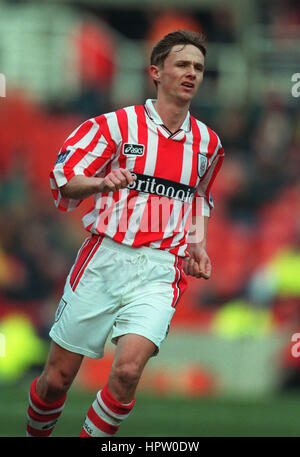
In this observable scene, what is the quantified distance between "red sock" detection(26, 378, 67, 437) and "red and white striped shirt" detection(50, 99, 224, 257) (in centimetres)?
92

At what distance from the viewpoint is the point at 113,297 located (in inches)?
190

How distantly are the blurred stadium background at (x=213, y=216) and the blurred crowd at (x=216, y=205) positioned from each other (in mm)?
20

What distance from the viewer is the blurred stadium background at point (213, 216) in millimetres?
9922

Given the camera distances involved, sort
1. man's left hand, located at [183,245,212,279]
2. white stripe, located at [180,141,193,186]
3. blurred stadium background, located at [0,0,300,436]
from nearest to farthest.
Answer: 1. white stripe, located at [180,141,193,186]
2. man's left hand, located at [183,245,212,279]
3. blurred stadium background, located at [0,0,300,436]

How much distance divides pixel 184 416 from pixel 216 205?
194 inches

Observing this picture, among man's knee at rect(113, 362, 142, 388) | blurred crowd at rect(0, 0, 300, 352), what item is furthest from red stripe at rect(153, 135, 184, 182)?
blurred crowd at rect(0, 0, 300, 352)

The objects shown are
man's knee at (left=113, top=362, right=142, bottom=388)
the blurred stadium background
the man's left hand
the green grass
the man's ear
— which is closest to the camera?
man's knee at (left=113, top=362, right=142, bottom=388)

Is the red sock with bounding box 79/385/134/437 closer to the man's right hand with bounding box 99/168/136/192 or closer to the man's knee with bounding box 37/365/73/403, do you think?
the man's knee with bounding box 37/365/73/403

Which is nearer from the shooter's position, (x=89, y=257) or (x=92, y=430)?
(x=92, y=430)

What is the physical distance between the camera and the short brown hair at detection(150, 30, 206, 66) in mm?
4949

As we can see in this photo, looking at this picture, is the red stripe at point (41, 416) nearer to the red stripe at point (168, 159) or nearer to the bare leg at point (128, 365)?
the bare leg at point (128, 365)

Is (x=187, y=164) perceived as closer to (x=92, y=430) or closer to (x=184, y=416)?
(x=92, y=430)

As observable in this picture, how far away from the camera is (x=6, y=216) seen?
40.2 ft

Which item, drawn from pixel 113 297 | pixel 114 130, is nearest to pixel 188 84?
pixel 114 130
